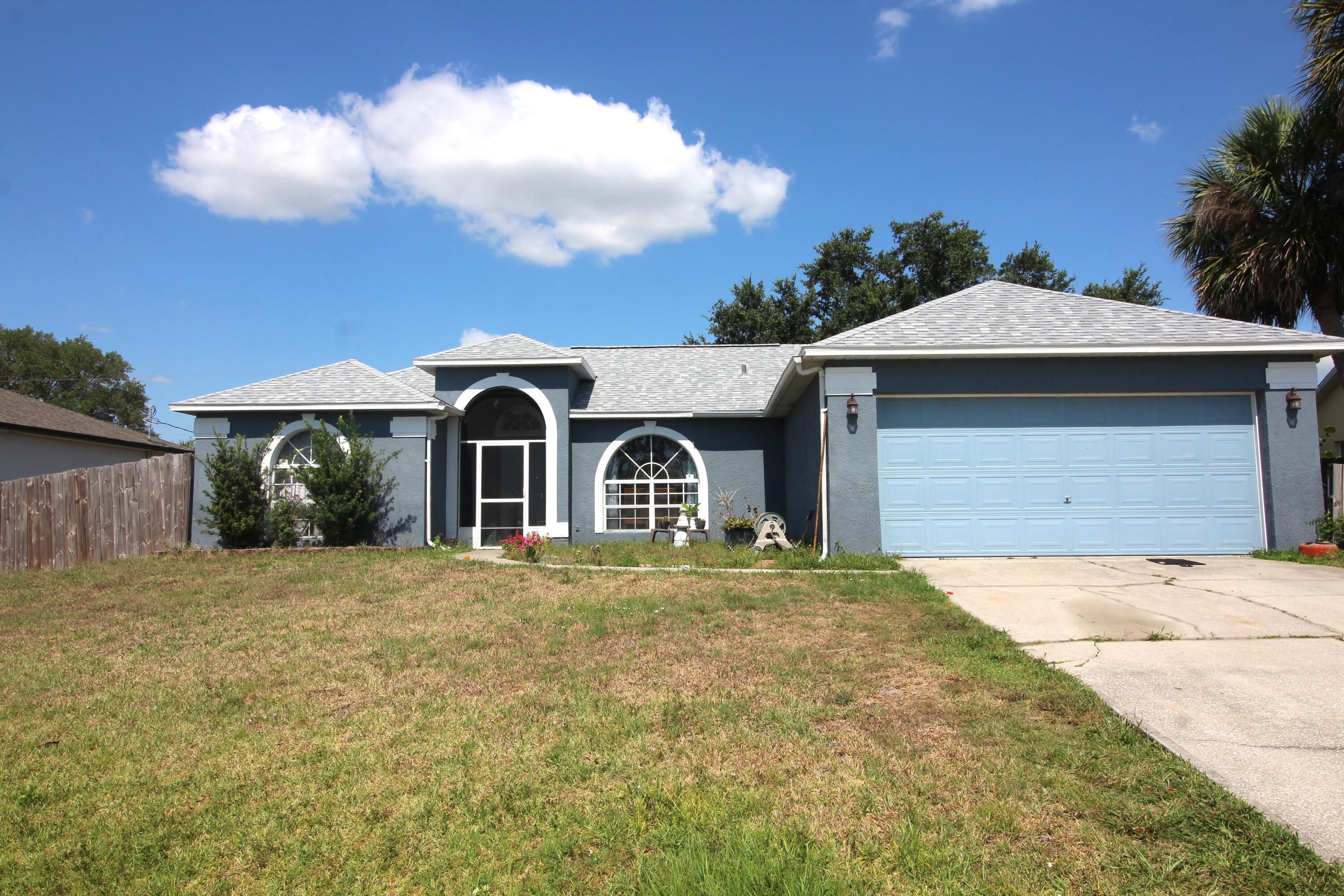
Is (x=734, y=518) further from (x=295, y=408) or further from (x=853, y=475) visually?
(x=295, y=408)

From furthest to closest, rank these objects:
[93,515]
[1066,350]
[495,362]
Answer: [495,362], [93,515], [1066,350]

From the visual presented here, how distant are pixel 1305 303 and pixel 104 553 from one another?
22787mm

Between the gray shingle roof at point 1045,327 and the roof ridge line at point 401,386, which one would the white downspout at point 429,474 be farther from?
the gray shingle roof at point 1045,327

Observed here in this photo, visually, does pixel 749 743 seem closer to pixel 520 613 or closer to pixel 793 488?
pixel 520 613

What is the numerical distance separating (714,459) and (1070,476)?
705cm

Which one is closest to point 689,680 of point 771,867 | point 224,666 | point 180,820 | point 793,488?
point 771,867

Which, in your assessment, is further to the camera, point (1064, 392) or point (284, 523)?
point (284, 523)

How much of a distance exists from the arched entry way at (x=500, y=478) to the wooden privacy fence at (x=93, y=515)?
5110mm

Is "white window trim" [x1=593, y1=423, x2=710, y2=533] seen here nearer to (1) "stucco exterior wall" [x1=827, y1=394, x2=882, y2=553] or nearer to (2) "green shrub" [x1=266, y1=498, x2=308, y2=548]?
(1) "stucco exterior wall" [x1=827, y1=394, x2=882, y2=553]

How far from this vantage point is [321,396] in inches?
563

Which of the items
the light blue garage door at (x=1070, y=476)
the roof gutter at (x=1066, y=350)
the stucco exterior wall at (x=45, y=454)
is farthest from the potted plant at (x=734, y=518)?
the stucco exterior wall at (x=45, y=454)

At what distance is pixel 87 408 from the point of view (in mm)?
47938

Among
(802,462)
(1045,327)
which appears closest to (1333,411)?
(1045,327)

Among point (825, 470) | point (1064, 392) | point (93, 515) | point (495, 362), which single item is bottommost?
point (93, 515)
